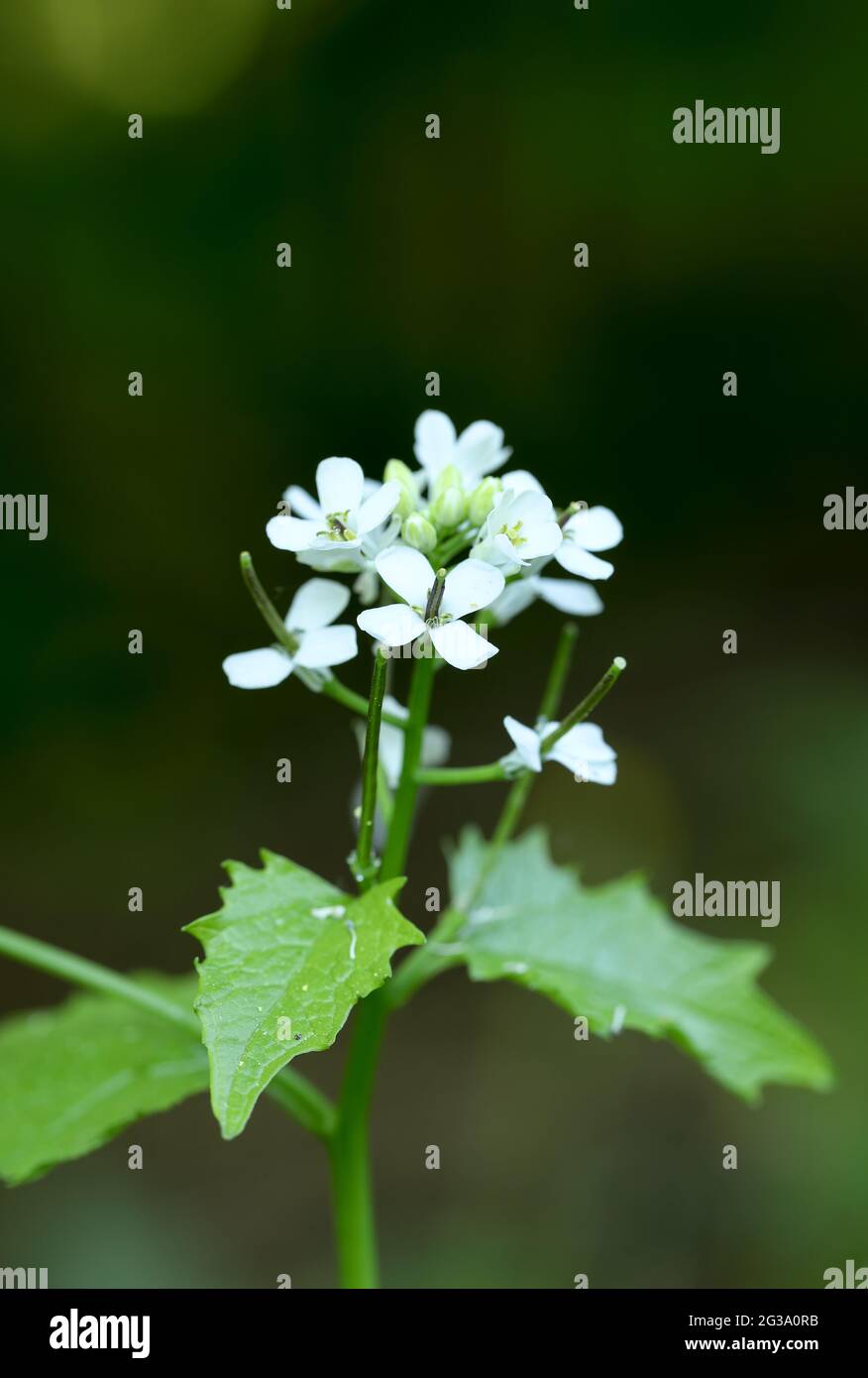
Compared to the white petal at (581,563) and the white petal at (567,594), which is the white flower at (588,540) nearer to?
the white petal at (581,563)

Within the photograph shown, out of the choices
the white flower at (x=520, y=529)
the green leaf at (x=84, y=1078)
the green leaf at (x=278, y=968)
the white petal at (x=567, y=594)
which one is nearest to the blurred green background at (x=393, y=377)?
the green leaf at (x=84, y=1078)

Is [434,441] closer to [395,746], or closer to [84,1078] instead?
[395,746]

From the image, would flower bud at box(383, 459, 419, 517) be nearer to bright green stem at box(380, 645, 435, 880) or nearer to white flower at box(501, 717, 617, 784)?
bright green stem at box(380, 645, 435, 880)

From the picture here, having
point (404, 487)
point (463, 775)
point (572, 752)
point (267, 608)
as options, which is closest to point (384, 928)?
point (463, 775)

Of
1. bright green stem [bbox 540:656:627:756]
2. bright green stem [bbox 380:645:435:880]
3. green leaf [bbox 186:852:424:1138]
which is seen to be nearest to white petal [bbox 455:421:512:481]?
bright green stem [bbox 380:645:435:880]

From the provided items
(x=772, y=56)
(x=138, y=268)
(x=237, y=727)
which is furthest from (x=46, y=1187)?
(x=772, y=56)

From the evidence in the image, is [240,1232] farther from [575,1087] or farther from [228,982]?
[228,982]
